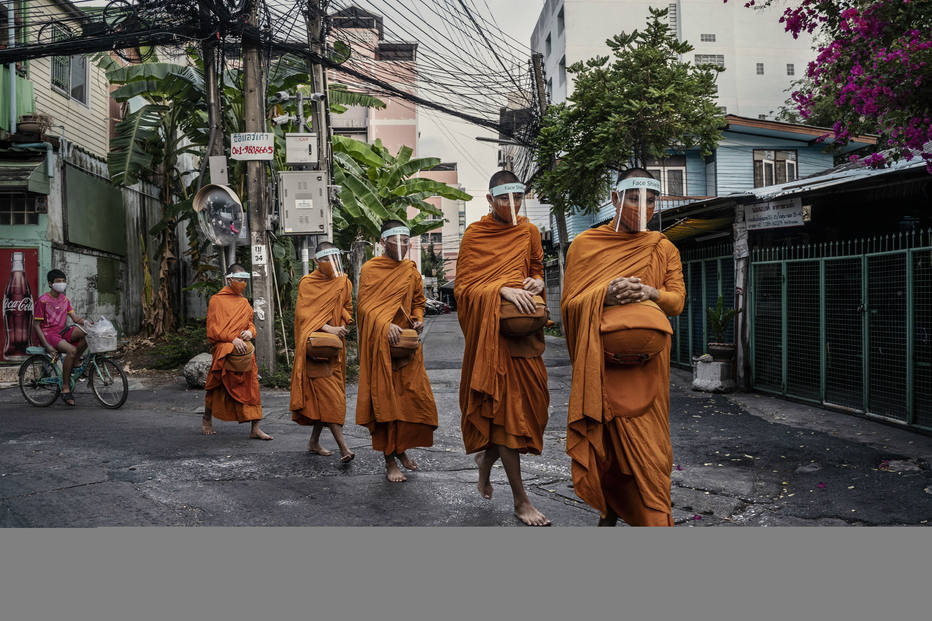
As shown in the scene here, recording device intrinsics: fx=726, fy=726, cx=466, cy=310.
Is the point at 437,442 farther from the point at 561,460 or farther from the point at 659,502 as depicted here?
the point at 659,502

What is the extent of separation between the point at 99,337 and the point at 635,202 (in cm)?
783

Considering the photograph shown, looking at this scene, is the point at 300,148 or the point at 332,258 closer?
the point at 332,258

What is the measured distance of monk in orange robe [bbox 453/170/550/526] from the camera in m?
4.36

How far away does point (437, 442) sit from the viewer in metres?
7.52

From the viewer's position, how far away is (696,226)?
1224 centimetres

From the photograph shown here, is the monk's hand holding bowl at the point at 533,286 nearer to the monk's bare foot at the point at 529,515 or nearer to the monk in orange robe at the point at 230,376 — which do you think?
the monk's bare foot at the point at 529,515

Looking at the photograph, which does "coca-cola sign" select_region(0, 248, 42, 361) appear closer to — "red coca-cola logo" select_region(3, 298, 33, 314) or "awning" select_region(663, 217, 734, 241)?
"red coca-cola logo" select_region(3, 298, 33, 314)

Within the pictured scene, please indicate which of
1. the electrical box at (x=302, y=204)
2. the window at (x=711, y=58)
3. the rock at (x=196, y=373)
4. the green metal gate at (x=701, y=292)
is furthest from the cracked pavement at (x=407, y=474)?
the window at (x=711, y=58)

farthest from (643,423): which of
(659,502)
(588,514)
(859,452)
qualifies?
(859,452)

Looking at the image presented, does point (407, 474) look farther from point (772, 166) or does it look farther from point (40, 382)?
point (772, 166)

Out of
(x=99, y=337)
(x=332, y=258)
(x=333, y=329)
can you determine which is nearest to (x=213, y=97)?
(x=99, y=337)

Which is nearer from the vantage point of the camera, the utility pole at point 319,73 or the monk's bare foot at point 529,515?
the monk's bare foot at point 529,515

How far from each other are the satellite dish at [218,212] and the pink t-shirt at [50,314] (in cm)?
245

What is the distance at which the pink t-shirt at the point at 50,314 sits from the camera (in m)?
9.68
